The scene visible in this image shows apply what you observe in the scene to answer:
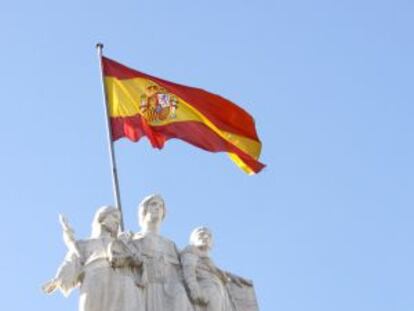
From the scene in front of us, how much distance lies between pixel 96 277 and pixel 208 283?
90.6 inches

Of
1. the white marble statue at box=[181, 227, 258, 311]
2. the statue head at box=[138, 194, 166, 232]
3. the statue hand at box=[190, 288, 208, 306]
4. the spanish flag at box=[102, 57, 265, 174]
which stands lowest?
the statue hand at box=[190, 288, 208, 306]

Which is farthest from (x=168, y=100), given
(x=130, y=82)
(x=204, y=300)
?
(x=204, y=300)

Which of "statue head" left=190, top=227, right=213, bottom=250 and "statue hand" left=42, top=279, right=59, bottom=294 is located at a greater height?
"statue head" left=190, top=227, right=213, bottom=250

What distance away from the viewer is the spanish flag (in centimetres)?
2712

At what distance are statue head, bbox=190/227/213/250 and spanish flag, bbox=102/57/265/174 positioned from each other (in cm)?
455

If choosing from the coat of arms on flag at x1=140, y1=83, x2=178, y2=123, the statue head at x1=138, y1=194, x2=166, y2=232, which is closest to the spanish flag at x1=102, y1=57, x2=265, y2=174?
the coat of arms on flag at x1=140, y1=83, x2=178, y2=123

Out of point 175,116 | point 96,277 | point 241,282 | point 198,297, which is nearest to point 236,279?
point 241,282

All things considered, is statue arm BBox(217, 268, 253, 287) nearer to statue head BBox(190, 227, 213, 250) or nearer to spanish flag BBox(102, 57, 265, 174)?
statue head BBox(190, 227, 213, 250)

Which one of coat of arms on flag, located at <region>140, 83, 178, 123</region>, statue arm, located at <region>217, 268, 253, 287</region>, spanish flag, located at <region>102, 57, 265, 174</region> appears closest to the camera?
statue arm, located at <region>217, 268, 253, 287</region>

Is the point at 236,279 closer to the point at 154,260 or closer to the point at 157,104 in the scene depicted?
the point at 154,260

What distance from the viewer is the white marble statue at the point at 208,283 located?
21344mm

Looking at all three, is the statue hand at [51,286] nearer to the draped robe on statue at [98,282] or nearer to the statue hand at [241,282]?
the draped robe on statue at [98,282]

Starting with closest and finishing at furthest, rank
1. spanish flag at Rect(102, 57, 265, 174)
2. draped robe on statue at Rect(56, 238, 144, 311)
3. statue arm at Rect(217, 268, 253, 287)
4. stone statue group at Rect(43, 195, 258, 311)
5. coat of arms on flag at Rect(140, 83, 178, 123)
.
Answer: draped robe on statue at Rect(56, 238, 144, 311) < stone statue group at Rect(43, 195, 258, 311) < statue arm at Rect(217, 268, 253, 287) < spanish flag at Rect(102, 57, 265, 174) < coat of arms on flag at Rect(140, 83, 178, 123)

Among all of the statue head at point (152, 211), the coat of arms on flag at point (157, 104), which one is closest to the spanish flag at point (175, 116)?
the coat of arms on flag at point (157, 104)
